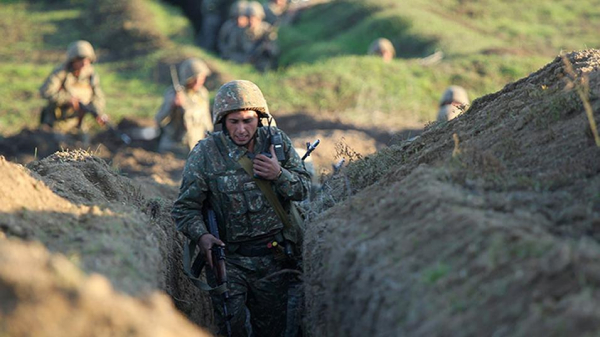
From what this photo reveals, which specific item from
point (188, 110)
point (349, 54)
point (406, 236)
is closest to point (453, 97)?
point (188, 110)

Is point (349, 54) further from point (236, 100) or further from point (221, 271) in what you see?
point (221, 271)

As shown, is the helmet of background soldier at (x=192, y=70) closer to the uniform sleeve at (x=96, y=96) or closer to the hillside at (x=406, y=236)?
the uniform sleeve at (x=96, y=96)

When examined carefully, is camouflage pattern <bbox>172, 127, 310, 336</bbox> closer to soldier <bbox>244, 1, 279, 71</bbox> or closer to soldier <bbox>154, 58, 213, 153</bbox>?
soldier <bbox>154, 58, 213, 153</bbox>

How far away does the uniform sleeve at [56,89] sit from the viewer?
1568 cm

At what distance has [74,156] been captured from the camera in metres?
8.20

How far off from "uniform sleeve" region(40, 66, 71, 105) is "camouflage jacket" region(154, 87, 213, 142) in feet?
6.07

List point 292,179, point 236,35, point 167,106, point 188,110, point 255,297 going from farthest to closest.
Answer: point 236,35
point 167,106
point 188,110
point 255,297
point 292,179

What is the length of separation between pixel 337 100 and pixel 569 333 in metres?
16.3

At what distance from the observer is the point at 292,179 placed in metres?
6.68

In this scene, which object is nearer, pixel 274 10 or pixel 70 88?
pixel 70 88

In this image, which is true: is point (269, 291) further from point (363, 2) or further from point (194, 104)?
point (363, 2)

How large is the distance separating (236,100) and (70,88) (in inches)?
394

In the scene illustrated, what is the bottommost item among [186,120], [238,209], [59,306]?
[59,306]

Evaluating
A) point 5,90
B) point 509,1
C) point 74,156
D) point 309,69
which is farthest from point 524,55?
point 74,156
